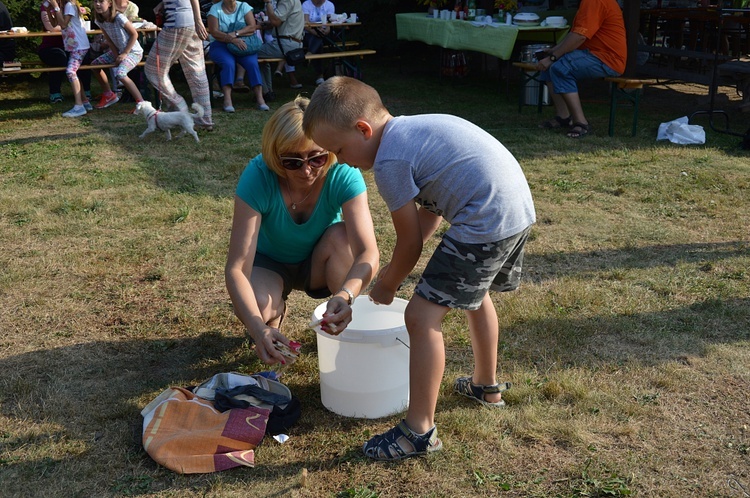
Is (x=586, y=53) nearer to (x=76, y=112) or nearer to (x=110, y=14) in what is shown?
(x=110, y=14)

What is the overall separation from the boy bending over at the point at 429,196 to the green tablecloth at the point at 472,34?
272 inches

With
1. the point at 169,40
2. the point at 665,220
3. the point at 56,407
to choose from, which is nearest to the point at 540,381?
the point at 56,407

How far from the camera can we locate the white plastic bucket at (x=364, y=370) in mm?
2580

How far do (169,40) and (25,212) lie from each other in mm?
2851

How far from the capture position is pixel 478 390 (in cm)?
278

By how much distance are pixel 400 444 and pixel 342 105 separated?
109 cm

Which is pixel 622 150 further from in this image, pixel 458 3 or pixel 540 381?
pixel 458 3

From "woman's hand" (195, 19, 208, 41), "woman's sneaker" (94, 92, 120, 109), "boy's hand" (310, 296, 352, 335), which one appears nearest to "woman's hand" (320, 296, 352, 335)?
"boy's hand" (310, 296, 352, 335)

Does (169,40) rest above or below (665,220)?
above

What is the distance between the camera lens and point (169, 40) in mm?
7301

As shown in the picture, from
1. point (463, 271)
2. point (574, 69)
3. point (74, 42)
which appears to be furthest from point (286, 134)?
point (74, 42)

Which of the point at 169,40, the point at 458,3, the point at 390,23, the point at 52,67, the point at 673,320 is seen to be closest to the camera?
the point at 673,320

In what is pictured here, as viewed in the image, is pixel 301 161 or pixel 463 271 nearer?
pixel 463 271

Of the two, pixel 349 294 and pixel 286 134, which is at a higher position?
pixel 286 134
